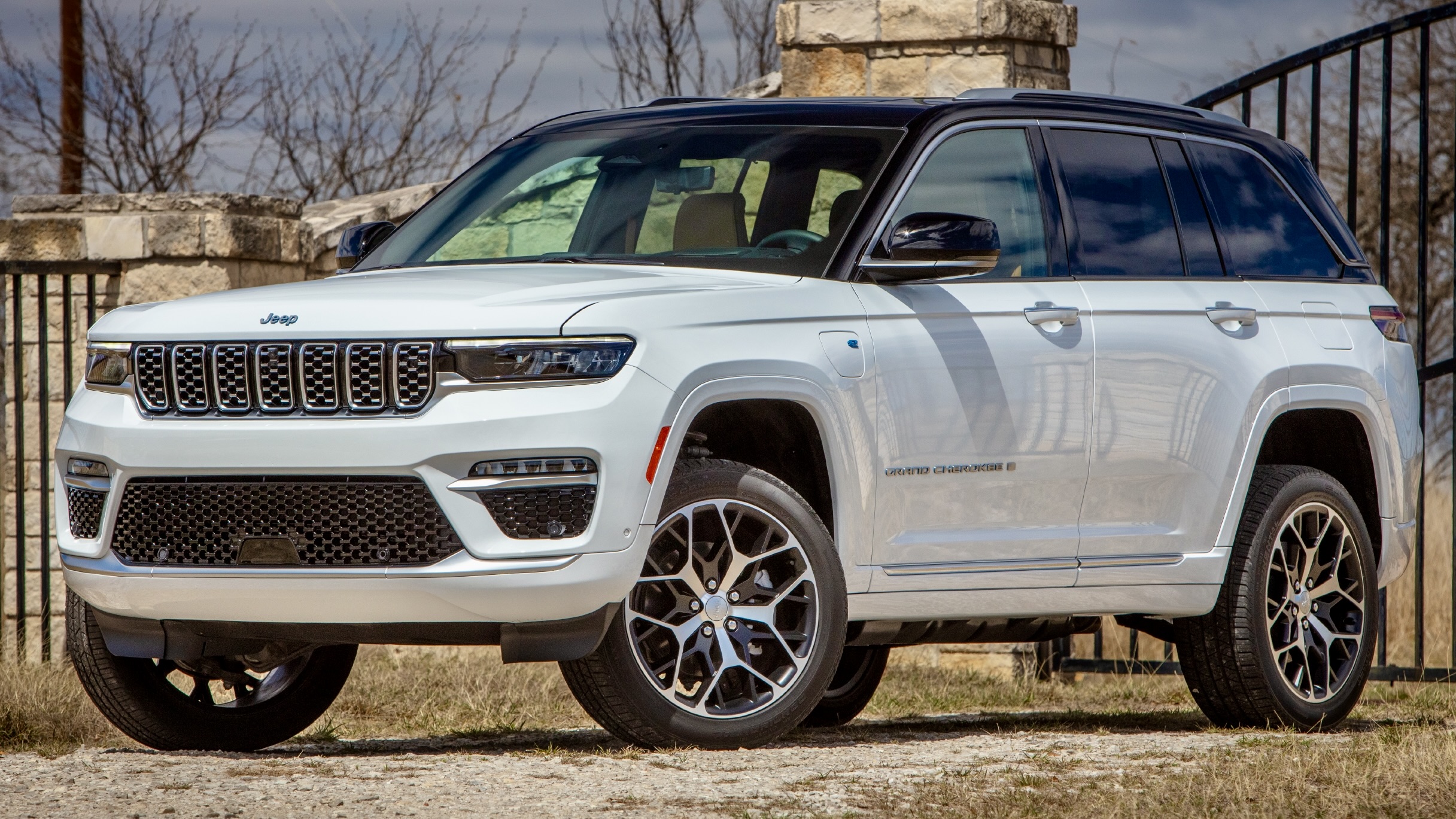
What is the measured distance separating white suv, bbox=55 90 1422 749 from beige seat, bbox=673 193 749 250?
12mm

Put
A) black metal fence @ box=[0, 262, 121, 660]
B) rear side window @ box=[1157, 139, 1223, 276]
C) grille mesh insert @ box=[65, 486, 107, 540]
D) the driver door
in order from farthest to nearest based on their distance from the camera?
black metal fence @ box=[0, 262, 121, 660] → rear side window @ box=[1157, 139, 1223, 276] → the driver door → grille mesh insert @ box=[65, 486, 107, 540]

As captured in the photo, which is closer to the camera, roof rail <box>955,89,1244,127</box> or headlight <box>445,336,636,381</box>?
headlight <box>445,336,636,381</box>

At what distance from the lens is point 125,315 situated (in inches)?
228

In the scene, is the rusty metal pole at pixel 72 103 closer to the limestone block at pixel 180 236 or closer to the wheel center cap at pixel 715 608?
the limestone block at pixel 180 236

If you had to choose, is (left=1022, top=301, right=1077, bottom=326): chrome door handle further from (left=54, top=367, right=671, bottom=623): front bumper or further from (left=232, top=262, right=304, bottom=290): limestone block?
(left=232, top=262, right=304, bottom=290): limestone block

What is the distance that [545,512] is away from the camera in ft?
17.2

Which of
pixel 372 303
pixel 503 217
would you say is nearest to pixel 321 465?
pixel 372 303

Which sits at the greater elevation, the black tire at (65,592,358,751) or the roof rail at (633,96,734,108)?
the roof rail at (633,96,734,108)

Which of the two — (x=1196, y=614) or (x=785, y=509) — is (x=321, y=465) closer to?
(x=785, y=509)

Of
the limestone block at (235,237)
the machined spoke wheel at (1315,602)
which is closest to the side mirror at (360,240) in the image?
the limestone block at (235,237)

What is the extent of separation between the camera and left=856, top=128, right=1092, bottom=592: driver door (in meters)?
6.04

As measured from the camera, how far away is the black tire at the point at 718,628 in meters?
5.50

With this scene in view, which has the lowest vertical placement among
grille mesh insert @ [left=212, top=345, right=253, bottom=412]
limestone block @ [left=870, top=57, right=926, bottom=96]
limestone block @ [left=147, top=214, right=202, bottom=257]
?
grille mesh insert @ [left=212, top=345, right=253, bottom=412]

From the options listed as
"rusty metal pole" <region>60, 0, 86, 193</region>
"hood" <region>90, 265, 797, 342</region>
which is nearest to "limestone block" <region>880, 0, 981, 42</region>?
"hood" <region>90, 265, 797, 342</region>
